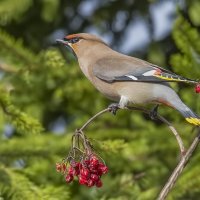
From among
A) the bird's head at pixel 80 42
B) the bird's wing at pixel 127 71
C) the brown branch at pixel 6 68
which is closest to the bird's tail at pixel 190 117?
the bird's wing at pixel 127 71

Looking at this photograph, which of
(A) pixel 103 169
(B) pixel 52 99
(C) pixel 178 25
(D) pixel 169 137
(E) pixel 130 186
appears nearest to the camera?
(A) pixel 103 169

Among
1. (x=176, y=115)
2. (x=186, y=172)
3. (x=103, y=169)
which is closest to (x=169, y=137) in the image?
(x=176, y=115)

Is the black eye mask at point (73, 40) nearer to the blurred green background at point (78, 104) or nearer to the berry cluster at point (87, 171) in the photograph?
the blurred green background at point (78, 104)

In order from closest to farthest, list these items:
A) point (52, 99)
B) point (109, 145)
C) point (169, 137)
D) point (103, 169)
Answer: point (103, 169)
point (109, 145)
point (169, 137)
point (52, 99)

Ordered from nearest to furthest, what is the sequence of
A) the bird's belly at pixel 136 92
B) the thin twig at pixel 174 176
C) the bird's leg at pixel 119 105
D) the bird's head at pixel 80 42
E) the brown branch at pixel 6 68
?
the thin twig at pixel 174 176 < the bird's leg at pixel 119 105 < the bird's belly at pixel 136 92 < the bird's head at pixel 80 42 < the brown branch at pixel 6 68

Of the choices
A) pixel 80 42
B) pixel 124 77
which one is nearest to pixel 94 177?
pixel 124 77

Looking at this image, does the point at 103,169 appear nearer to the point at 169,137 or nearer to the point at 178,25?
the point at 178,25

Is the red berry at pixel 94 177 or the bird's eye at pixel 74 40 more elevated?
the bird's eye at pixel 74 40

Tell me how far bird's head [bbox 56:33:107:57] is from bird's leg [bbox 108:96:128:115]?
397 mm

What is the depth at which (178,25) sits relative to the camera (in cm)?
305

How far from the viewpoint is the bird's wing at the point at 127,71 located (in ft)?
8.78

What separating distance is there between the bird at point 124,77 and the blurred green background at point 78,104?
0.40ft

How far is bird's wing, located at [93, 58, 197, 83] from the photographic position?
268 centimetres

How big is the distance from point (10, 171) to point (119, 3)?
75.8 inches
